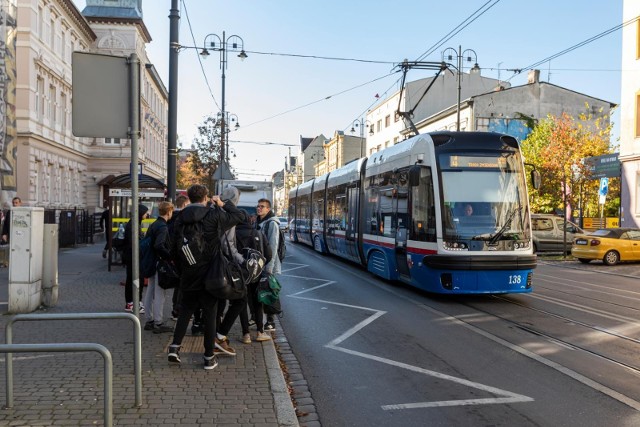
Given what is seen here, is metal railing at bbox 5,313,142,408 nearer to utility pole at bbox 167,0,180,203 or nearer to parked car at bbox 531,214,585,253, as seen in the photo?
utility pole at bbox 167,0,180,203

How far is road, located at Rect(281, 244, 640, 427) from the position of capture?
5.05 m

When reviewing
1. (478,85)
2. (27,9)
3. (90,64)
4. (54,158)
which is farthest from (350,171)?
(478,85)

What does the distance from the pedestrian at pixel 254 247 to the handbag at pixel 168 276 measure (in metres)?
0.91

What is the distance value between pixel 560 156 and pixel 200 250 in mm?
31646

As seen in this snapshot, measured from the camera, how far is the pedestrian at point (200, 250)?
571 cm

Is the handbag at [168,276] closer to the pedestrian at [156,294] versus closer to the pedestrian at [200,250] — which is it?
the pedestrian at [156,294]

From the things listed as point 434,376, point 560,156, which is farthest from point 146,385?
point 560,156

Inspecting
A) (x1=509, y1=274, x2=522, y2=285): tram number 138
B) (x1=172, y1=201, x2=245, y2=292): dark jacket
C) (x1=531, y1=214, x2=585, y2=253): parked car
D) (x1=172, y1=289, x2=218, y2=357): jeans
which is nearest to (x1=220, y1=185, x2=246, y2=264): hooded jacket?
(x1=172, y1=201, x2=245, y2=292): dark jacket

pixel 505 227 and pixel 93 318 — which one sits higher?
pixel 505 227

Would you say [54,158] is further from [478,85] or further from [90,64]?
[478,85]

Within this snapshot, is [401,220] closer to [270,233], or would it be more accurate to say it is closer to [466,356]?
[270,233]

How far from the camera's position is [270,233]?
749cm

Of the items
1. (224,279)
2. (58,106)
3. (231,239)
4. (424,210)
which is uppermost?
(58,106)

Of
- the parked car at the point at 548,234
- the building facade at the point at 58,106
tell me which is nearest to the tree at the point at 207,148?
the building facade at the point at 58,106
